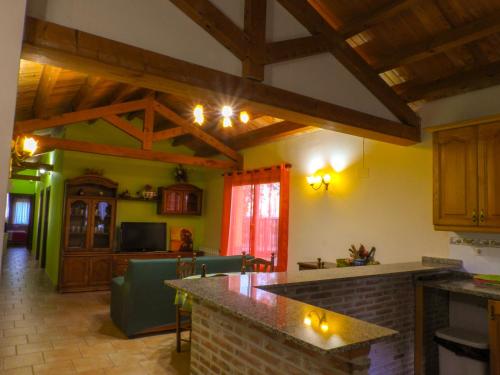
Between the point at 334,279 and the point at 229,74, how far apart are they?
1.71 metres

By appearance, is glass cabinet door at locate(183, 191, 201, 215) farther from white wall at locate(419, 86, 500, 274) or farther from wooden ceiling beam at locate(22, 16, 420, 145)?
white wall at locate(419, 86, 500, 274)

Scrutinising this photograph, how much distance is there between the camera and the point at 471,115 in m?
3.58

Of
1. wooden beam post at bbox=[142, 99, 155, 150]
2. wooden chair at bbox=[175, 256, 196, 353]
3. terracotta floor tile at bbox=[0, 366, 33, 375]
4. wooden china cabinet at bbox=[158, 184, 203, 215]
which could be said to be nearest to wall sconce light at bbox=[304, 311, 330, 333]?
wooden chair at bbox=[175, 256, 196, 353]

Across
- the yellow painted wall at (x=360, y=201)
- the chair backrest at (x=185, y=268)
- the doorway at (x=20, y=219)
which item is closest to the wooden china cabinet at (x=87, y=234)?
the chair backrest at (x=185, y=268)

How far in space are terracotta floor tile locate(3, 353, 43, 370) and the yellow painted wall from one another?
3.38m

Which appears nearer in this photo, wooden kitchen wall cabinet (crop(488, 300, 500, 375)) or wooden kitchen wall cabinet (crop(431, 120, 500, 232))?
wooden kitchen wall cabinet (crop(488, 300, 500, 375))

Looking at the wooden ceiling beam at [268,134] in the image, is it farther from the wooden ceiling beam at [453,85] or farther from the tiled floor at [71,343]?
the tiled floor at [71,343]

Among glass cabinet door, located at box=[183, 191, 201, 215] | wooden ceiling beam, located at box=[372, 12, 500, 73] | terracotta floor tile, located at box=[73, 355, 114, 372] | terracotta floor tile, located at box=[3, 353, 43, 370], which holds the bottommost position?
terracotta floor tile, located at box=[73, 355, 114, 372]

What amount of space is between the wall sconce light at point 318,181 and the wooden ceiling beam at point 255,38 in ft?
8.14

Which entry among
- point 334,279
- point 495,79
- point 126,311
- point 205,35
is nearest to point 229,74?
point 205,35

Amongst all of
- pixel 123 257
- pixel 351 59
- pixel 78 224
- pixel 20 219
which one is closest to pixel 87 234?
pixel 78 224

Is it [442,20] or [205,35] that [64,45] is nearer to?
[205,35]

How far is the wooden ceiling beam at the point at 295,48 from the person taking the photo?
2900 mm

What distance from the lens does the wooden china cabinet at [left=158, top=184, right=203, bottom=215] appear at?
7602 mm
